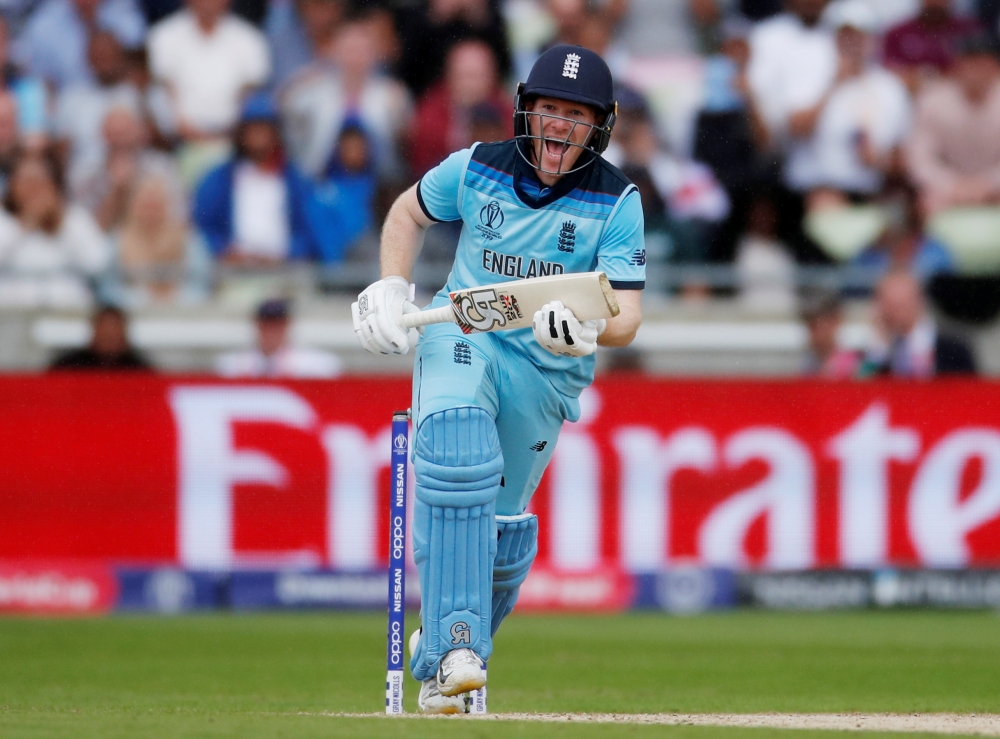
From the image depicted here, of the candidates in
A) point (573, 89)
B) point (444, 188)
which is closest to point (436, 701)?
point (444, 188)

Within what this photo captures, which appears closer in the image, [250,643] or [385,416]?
[250,643]

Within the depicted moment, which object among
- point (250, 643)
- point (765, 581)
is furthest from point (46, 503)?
point (765, 581)

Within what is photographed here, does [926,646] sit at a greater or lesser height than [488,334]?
lesser

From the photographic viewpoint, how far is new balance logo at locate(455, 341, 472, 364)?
5336 millimetres

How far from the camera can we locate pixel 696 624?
936 cm

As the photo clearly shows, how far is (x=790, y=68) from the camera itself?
40.4 feet

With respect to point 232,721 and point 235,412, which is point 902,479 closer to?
point 235,412

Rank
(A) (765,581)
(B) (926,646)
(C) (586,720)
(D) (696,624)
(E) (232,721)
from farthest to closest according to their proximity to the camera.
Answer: (A) (765,581)
(D) (696,624)
(B) (926,646)
(C) (586,720)
(E) (232,721)

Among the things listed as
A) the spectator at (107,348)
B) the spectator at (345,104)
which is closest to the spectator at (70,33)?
the spectator at (345,104)

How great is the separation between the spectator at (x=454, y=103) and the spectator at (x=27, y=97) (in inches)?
113

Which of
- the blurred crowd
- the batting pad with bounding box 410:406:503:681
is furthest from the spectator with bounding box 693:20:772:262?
the batting pad with bounding box 410:406:503:681

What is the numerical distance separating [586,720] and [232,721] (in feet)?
3.77

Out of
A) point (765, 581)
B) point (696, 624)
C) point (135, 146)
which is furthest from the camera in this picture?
point (135, 146)

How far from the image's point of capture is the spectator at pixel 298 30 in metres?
12.8
